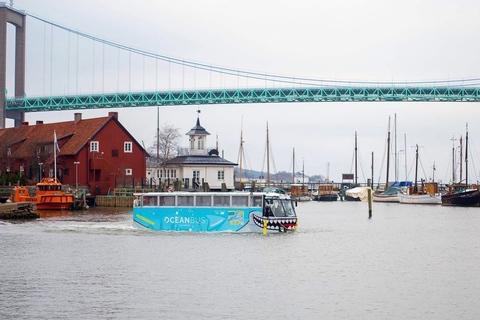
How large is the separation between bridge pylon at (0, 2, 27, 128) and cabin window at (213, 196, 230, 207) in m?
86.7

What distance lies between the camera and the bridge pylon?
397 ft

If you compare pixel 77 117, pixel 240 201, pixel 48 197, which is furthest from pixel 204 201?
pixel 77 117

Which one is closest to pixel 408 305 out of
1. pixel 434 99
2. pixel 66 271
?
pixel 66 271

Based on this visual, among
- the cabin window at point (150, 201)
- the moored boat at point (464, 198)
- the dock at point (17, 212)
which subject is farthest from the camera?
the moored boat at point (464, 198)

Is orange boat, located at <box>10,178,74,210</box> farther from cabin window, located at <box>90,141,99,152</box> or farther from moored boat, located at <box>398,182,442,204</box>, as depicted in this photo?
moored boat, located at <box>398,182,442,204</box>

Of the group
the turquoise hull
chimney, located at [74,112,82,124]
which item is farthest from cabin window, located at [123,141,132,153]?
Result: the turquoise hull

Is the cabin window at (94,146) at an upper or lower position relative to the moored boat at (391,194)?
upper

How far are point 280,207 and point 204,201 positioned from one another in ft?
11.7

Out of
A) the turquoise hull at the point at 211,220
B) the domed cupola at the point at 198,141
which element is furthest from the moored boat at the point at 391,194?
the turquoise hull at the point at 211,220

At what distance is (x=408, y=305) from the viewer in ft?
78.3

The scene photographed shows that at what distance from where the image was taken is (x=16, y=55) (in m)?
128

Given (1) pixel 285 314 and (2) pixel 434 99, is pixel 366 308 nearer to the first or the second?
(1) pixel 285 314

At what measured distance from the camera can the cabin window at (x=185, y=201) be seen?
4181 cm

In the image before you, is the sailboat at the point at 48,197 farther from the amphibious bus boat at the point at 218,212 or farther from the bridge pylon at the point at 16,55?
the bridge pylon at the point at 16,55
